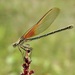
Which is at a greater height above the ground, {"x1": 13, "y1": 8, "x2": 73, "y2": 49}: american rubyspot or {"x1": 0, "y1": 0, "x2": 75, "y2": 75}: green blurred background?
{"x1": 0, "y1": 0, "x2": 75, "y2": 75}: green blurred background

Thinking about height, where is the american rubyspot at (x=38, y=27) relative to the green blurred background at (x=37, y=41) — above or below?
below

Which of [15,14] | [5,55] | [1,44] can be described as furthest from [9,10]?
[5,55]

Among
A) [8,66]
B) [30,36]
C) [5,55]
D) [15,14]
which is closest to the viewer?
[30,36]

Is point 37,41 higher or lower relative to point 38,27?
higher

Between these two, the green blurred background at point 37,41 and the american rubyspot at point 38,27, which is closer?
the american rubyspot at point 38,27

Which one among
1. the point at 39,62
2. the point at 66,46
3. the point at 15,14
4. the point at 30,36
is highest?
the point at 15,14

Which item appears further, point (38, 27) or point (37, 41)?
point (37, 41)

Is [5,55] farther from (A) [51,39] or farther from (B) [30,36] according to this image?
(B) [30,36]

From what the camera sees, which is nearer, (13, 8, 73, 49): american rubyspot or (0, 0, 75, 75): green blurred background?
(13, 8, 73, 49): american rubyspot
